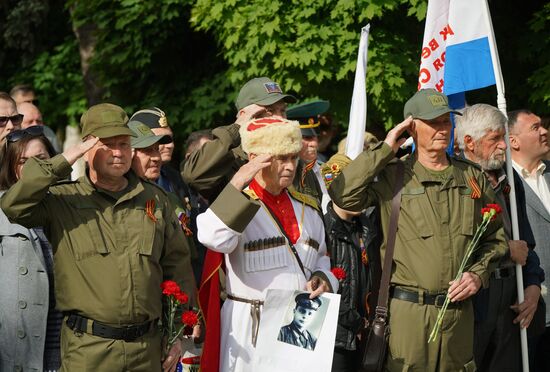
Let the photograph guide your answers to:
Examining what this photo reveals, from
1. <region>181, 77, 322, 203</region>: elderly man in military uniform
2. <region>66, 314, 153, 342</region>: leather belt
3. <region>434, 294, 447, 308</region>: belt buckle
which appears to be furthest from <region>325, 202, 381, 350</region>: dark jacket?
<region>66, 314, 153, 342</region>: leather belt

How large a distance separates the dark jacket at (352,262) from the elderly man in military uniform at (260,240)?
970mm

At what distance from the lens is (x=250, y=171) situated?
553 centimetres

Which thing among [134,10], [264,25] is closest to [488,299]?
[264,25]

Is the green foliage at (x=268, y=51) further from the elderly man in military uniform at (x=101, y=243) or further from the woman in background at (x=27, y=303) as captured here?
the elderly man in military uniform at (x=101, y=243)

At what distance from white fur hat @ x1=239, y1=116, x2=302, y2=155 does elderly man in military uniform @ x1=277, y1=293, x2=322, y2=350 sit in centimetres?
78

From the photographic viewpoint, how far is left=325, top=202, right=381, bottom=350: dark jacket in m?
6.77

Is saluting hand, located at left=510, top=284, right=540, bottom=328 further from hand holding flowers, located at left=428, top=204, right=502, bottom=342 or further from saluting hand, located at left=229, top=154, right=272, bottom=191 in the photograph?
saluting hand, located at left=229, top=154, right=272, bottom=191

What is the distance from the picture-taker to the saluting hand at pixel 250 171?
18.1 ft

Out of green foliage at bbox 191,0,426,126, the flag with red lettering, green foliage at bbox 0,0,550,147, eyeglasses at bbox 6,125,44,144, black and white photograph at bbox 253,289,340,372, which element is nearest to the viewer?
black and white photograph at bbox 253,289,340,372

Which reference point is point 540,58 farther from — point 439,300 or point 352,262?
point 439,300

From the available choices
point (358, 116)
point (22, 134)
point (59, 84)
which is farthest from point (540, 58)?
point (59, 84)

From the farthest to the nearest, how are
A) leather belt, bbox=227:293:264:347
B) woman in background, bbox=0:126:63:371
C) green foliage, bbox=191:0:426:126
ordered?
green foliage, bbox=191:0:426:126 < woman in background, bbox=0:126:63:371 < leather belt, bbox=227:293:264:347

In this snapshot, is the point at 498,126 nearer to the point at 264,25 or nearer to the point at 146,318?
the point at 146,318

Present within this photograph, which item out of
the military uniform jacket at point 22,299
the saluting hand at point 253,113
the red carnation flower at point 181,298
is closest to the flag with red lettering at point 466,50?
the saluting hand at point 253,113
